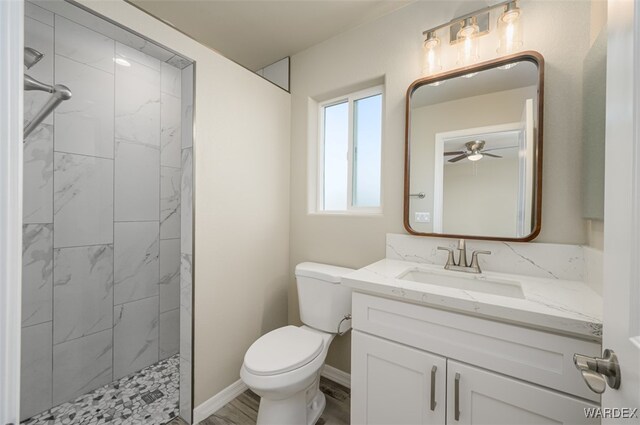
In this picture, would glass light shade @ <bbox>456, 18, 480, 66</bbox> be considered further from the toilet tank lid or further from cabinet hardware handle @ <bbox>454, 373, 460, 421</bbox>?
cabinet hardware handle @ <bbox>454, 373, 460, 421</bbox>

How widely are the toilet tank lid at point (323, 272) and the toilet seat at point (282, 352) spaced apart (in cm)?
33

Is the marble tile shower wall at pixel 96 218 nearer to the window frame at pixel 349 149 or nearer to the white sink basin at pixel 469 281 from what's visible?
the window frame at pixel 349 149

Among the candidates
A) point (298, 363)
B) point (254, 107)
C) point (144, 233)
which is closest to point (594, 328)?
point (298, 363)

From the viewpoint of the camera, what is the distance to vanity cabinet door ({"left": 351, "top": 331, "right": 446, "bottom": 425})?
0.99m

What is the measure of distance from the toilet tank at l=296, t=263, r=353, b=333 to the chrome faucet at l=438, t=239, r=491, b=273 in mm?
597

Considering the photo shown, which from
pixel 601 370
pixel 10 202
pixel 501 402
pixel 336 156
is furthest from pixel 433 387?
pixel 336 156

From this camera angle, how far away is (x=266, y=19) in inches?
67.6

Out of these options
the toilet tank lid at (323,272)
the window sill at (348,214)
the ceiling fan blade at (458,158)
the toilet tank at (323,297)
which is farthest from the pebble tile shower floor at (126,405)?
the ceiling fan blade at (458,158)

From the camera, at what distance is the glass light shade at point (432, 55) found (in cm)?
147

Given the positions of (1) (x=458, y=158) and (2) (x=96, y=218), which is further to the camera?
(2) (x=96, y=218)

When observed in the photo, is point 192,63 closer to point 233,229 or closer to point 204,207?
point 204,207

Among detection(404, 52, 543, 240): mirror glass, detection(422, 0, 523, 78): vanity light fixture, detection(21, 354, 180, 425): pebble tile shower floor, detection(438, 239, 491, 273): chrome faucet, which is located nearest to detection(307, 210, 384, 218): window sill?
detection(404, 52, 543, 240): mirror glass

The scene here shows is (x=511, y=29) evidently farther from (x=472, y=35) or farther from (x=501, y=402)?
(x=501, y=402)

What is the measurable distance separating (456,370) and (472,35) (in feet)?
5.16
